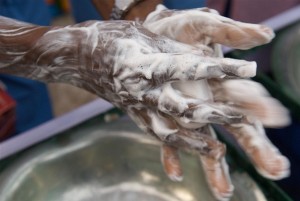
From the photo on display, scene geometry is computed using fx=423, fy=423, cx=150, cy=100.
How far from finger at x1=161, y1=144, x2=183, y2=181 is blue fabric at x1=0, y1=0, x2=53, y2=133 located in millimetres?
411

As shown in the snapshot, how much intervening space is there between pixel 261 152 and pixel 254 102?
0.22ft

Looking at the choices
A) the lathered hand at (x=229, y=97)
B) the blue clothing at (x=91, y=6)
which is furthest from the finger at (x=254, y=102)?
the blue clothing at (x=91, y=6)

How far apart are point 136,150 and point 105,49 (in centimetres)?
22

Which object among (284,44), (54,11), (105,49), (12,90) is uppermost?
(105,49)

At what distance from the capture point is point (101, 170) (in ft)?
2.35

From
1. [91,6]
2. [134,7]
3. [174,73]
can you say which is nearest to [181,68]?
[174,73]

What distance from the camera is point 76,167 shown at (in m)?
0.71

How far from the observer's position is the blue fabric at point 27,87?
93cm

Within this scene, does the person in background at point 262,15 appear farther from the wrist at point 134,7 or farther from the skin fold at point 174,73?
the skin fold at point 174,73

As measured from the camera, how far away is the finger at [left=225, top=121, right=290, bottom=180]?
1.78 ft

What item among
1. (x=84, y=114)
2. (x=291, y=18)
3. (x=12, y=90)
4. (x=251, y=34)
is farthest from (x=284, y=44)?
(x=12, y=90)

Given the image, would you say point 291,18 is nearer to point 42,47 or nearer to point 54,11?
point 42,47

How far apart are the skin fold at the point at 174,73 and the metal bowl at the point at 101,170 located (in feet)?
0.30

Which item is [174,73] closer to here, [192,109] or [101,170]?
[192,109]
